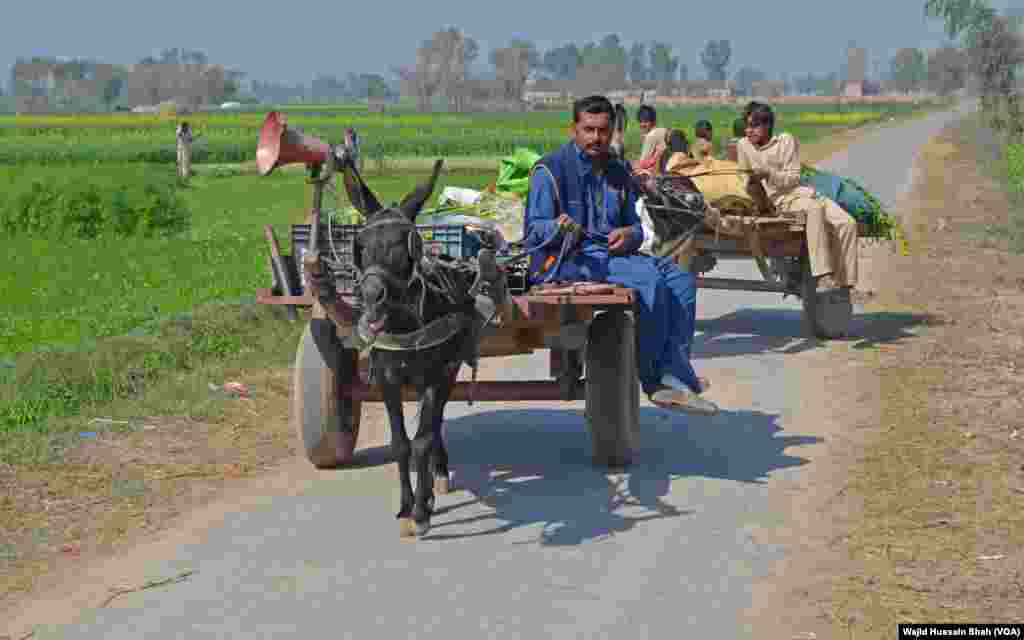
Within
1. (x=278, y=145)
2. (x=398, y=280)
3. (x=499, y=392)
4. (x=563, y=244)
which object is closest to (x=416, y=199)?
(x=398, y=280)

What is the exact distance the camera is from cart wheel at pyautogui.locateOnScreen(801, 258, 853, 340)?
1361 cm

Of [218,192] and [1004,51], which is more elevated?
[1004,51]

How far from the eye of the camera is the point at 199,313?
14266 mm

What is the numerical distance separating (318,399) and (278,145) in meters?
2.21

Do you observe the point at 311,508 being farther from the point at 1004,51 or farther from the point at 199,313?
the point at 1004,51

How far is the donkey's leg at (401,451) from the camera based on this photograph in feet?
24.3

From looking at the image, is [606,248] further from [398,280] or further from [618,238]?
[398,280]

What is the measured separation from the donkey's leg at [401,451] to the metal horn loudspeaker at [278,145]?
122 centimetres

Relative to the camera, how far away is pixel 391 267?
22.3ft

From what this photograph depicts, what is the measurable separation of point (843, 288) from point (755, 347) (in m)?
0.94

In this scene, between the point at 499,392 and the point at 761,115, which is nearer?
the point at 499,392

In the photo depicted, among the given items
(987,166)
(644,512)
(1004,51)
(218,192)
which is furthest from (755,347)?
(987,166)

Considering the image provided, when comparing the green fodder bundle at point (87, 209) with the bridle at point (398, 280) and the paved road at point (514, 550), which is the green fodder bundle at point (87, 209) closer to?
the paved road at point (514, 550)

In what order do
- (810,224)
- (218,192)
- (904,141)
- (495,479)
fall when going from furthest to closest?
1. (904,141)
2. (218,192)
3. (810,224)
4. (495,479)
